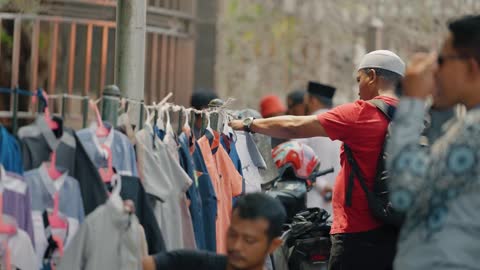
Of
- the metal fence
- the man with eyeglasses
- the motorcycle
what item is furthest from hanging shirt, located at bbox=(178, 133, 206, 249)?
the metal fence

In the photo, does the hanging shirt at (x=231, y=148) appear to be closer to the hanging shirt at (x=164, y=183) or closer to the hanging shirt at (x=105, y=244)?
the hanging shirt at (x=164, y=183)

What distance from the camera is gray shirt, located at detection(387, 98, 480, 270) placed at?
4707 millimetres

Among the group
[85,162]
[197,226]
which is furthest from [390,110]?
[85,162]

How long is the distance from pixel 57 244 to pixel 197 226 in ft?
3.71

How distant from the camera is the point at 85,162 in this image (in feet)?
18.2

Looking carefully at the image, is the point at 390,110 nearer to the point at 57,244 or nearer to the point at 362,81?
the point at 362,81

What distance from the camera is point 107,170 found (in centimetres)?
568

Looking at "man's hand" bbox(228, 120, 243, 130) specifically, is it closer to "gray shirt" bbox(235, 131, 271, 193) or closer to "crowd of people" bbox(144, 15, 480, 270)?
"crowd of people" bbox(144, 15, 480, 270)

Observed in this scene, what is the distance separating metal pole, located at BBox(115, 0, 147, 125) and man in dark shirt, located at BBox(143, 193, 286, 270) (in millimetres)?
1472

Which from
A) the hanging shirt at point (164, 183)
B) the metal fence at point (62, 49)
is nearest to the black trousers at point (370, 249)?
the hanging shirt at point (164, 183)

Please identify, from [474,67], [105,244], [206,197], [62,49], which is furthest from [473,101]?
[62,49]

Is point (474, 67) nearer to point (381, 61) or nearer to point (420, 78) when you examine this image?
point (420, 78)

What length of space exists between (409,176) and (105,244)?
1.29 meters

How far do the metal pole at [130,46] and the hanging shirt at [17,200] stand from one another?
1.45 meters
